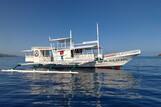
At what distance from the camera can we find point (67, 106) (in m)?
13.4

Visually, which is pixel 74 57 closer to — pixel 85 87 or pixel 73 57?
pixel 73 57

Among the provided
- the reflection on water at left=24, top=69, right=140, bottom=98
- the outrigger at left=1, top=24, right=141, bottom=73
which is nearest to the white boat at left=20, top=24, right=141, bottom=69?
the outrigger at left=1, top=24, right=141, bottom=73

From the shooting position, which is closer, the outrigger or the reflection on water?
the reflection on water

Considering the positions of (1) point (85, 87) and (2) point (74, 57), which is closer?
(1) point (85, 87)

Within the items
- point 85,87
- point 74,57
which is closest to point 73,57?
point 74,57

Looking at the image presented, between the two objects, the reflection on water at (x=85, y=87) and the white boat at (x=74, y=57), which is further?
the white boat at (x=74, y=57)

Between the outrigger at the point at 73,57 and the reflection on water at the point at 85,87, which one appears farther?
the outrigger at the point at 73,57

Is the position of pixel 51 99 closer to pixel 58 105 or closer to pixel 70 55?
pixel 58 105

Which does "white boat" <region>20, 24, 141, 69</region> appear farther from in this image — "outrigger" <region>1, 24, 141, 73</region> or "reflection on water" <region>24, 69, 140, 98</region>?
"reflection on water" <region>24, 69, 140, 98</region>

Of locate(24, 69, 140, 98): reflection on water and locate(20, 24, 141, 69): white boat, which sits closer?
locate(24, 69, 140, 98): reflection on water

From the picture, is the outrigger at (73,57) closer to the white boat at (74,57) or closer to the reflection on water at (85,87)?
the white boat at (74,57)

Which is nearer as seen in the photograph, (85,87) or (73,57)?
(85,87)

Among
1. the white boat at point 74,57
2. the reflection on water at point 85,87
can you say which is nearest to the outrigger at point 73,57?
the white boat at point 74,57

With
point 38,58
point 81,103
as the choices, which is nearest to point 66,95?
point 81,103
